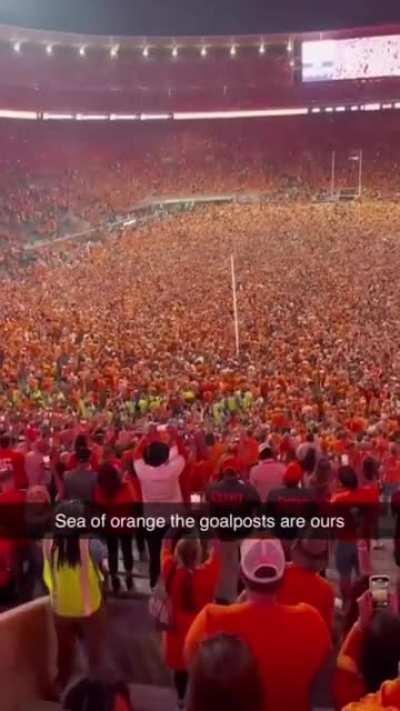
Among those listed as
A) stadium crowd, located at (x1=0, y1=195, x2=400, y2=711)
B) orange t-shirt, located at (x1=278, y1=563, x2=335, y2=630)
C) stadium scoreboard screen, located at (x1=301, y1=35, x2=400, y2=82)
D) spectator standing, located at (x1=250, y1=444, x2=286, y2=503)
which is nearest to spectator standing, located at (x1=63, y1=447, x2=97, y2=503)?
stadium crowd, located at (x1=0, y1=195, x2=400, y2=711)

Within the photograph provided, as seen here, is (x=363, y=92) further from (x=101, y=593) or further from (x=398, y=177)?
(x=101, y=593)

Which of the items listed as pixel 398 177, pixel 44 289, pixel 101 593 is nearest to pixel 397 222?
pixel 398 177

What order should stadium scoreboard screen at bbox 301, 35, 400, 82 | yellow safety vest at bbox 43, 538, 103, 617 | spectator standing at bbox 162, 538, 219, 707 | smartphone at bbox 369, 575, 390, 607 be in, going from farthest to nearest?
stadium scoreboard screen at bbox 301, 35, 400, 82
yellow safety vest at bbox 43, 538, 103, 617
spectator standing at bbox 162, 538, 219, 707
smartphone at bbox 369, 575, 390, 607

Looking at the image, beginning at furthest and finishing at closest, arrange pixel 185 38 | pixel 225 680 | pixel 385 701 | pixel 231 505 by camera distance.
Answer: pixel 185 38
pixel 231 505
pixel 385 701
pixel 225 680

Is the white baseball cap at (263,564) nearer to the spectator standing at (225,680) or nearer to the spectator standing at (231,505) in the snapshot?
the spectator standing at (225,680)

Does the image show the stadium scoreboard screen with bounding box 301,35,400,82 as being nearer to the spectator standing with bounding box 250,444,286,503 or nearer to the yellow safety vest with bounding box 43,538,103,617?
the spectator standing with bounding box 250,444,286,503

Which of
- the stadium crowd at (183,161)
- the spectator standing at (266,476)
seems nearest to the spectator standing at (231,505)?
the spectator standing at (266,476)

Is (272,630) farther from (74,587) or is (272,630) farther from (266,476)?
(266,476)

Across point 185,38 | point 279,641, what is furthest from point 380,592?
point 185,38
